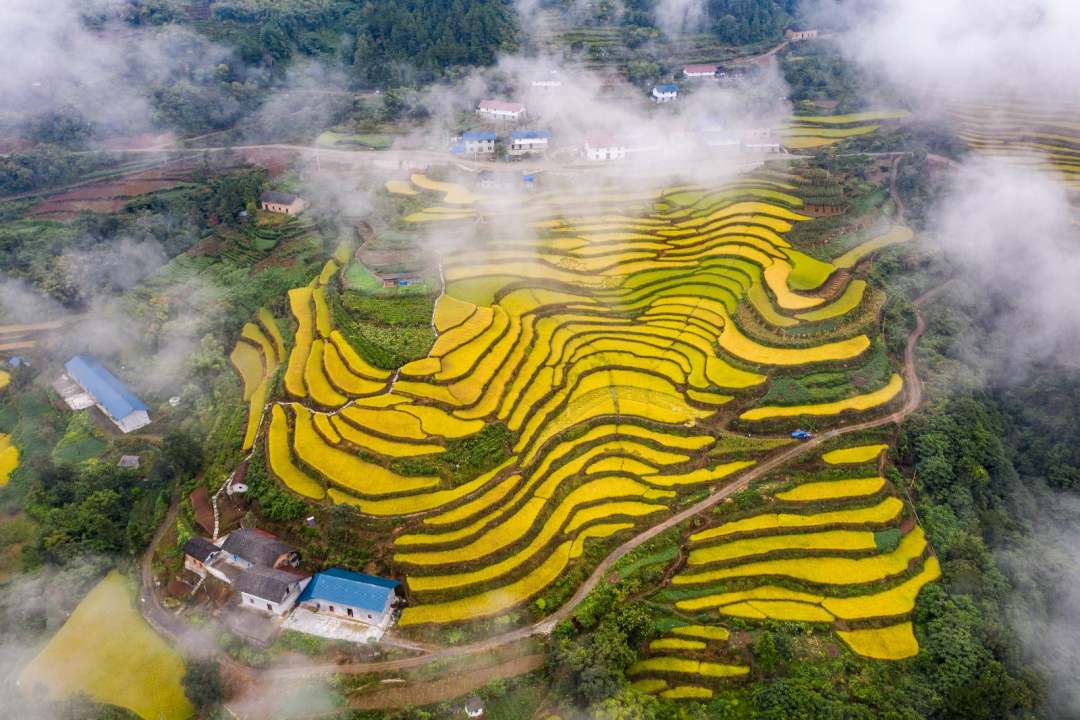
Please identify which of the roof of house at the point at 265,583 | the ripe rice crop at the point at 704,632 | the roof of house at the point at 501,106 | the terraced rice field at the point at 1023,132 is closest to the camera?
the ripe rice crop at the point at 704,632

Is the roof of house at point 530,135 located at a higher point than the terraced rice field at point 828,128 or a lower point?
lower

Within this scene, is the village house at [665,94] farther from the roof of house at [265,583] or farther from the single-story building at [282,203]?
the roof of house at [265,583]

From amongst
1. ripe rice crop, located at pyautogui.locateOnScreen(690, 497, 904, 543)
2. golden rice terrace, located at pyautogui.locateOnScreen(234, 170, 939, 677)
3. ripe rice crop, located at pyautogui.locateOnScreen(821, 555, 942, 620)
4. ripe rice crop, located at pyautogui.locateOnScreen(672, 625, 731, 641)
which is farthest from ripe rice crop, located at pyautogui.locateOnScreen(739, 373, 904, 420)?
ripe rice crop, located at pyautogui.locateOnScreen(672, 625, 731, 641)

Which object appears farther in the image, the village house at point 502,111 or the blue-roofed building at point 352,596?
the village house at point 502,111

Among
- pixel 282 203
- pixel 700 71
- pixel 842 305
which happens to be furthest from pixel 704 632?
pixel 700 71

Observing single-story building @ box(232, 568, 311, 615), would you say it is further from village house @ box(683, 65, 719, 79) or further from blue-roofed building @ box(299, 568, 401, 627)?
village house @ box(683, 65, 719, 79)

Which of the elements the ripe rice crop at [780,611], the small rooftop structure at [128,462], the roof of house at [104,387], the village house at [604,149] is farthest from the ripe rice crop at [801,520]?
the village house at [604,149]
